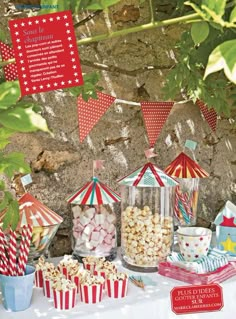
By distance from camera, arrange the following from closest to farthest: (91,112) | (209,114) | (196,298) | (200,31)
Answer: (200,31) → (196,298) → (91,112) → (209,114)

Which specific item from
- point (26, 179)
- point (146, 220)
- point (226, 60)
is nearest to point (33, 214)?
point (26, 179)

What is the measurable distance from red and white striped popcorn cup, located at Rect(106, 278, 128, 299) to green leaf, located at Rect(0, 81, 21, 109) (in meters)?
0.79

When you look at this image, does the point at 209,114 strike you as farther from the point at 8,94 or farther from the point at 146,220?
the point at 8,94

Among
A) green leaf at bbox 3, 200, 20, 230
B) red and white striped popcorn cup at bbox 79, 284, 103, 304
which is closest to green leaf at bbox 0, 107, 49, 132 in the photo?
green leaf at bbox 3, 200, 20, 230

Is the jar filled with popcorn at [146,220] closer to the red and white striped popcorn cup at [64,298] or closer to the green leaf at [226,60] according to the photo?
the red and white striped popcorn cup at [64,298]

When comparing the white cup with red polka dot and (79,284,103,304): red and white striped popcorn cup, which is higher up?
the white cup with red polka dot

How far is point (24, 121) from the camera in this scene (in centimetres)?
83

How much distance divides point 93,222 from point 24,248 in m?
0.35

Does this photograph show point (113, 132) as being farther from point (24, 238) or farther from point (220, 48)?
point (220, 48)

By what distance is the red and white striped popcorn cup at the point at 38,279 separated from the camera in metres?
1.61

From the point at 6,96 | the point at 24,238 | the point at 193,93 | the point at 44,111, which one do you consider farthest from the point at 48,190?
the point at 6,96

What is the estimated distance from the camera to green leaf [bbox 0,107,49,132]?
0.82 meters

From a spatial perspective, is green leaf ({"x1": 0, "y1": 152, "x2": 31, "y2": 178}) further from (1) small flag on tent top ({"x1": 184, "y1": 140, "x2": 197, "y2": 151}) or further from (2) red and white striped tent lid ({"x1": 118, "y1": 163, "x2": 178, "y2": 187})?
(1) small flag on tent top ({"x1": 184, "y1": 140, "x2": 197, "y2": 151})

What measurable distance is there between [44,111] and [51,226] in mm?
400
